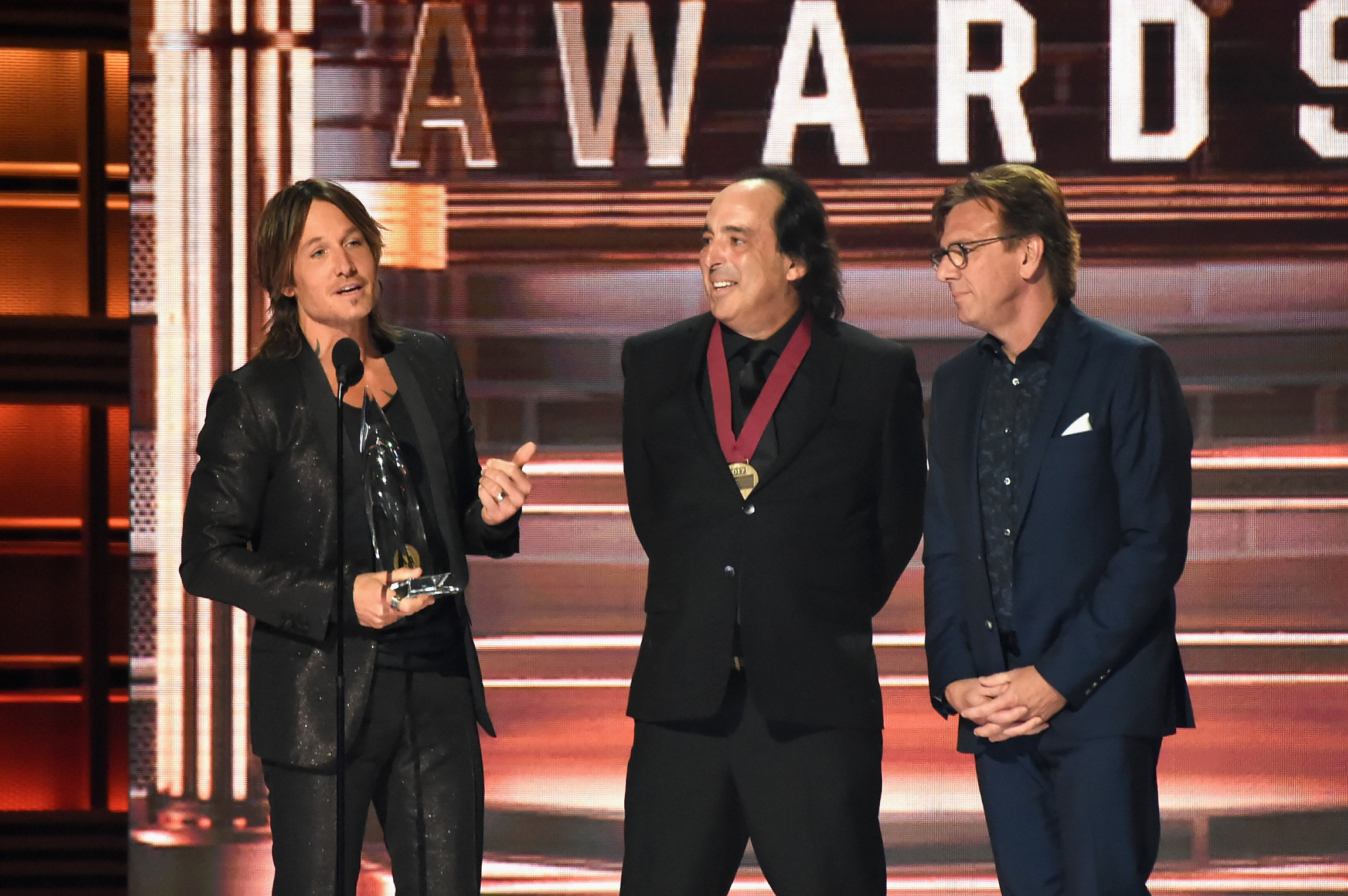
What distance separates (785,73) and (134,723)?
2.62m

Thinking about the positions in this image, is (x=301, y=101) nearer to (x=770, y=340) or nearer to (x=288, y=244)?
(x=288, y=244)

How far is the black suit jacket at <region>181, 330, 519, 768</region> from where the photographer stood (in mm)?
2574

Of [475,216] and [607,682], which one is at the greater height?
[475,216]

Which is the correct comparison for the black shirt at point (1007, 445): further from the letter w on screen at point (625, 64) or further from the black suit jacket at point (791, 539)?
the letter w on screen at point (625, 64)

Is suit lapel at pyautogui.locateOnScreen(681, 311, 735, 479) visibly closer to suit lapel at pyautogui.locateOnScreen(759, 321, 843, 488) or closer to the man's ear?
suit lapel at pyautogui.locateOnScreen(759, 321, 843, 488)

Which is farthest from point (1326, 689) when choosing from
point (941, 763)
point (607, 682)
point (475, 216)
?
point (475, 216)

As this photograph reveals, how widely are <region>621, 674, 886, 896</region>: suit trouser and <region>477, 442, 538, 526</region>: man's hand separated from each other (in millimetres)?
485

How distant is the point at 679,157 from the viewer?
4086mm

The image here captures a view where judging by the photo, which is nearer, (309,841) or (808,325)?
(309,841)

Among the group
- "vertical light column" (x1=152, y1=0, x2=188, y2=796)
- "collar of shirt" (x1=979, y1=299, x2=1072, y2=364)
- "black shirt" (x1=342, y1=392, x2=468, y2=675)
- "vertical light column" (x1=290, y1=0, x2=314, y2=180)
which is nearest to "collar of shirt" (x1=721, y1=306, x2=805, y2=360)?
"collar of shirt" (x1=979, y1=299, x2=1072, y2=364)

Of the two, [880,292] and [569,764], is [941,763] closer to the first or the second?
[569,764]

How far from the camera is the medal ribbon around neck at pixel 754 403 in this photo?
2635 mm

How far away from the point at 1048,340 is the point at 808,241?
1.65 ft

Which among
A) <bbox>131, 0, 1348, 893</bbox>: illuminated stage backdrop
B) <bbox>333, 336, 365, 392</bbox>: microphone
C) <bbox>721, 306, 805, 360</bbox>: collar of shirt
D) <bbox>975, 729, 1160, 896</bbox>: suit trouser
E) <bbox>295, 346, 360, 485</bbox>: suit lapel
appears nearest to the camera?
<bbox>333, 336, 365, 392</bbox>: microphone
